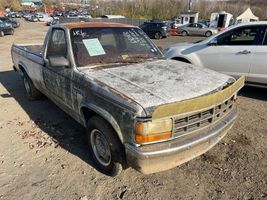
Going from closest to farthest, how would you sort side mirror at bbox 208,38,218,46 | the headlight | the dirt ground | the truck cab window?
the headlight
the dirt ground
the truck cab window
side mirror at bbox 208,38,218,46

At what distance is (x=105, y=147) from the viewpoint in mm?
3068

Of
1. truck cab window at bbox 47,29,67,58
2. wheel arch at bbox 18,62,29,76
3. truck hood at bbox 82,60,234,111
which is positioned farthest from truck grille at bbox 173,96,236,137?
wheel arch at bbox 18,62,29,76

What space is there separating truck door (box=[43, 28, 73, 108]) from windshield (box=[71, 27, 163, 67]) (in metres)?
0.21

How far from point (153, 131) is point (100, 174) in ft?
3.93

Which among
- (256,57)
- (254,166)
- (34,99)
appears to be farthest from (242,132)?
(34,99)

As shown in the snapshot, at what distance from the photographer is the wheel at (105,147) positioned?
274cm

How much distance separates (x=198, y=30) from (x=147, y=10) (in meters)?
22.9

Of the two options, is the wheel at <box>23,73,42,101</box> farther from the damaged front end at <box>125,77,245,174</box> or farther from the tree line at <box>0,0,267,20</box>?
the tree line at <box>0,0,267,20</box>

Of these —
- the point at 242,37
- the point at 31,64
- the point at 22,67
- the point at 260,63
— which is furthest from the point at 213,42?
the point at 22,67

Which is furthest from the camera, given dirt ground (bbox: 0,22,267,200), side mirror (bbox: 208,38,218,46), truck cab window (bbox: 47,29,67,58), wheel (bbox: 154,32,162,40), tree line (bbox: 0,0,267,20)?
tree line (bbox: 0,0,267,20)

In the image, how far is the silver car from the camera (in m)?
27.8

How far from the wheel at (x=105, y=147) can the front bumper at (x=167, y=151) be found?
0.22m

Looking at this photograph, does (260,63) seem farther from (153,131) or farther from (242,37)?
(153,131)

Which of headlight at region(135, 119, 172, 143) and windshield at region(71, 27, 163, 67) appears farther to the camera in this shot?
windshield at region(71, 27, 163, 67)
